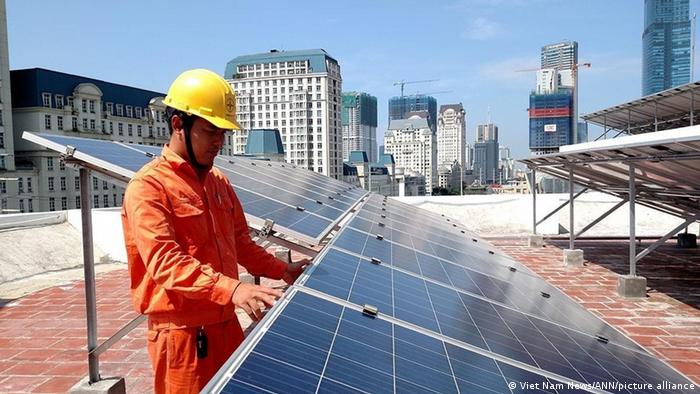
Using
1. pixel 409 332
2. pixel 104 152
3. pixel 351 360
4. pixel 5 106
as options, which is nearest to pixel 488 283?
pixel 409 332

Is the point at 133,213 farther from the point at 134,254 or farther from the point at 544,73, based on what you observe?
the point at 544,73

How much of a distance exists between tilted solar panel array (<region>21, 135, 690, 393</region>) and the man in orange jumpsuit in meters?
0.47

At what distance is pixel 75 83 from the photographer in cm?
5622

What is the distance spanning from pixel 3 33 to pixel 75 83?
10.1 m

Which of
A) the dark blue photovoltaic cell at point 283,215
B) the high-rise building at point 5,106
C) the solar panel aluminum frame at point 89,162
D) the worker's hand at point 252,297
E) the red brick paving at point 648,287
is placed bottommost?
the red brick paving at point 648,287

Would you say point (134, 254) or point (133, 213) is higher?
point (133, 213)

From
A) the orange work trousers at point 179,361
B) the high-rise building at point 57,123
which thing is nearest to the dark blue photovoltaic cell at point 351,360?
the orange work trousers at point 179,361

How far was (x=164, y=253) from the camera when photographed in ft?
8.07

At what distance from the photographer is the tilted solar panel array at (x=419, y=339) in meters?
2.03

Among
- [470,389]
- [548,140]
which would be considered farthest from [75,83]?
[548,140]

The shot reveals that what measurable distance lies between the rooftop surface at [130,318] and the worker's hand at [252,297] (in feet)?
13.4

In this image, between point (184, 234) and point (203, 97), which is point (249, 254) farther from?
point (203, 97)

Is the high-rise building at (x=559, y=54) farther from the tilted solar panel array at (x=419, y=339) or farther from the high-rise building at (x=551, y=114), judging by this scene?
the tilted solar panel array at (x=419, y=339)

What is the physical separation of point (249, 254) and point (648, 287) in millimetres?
10285
